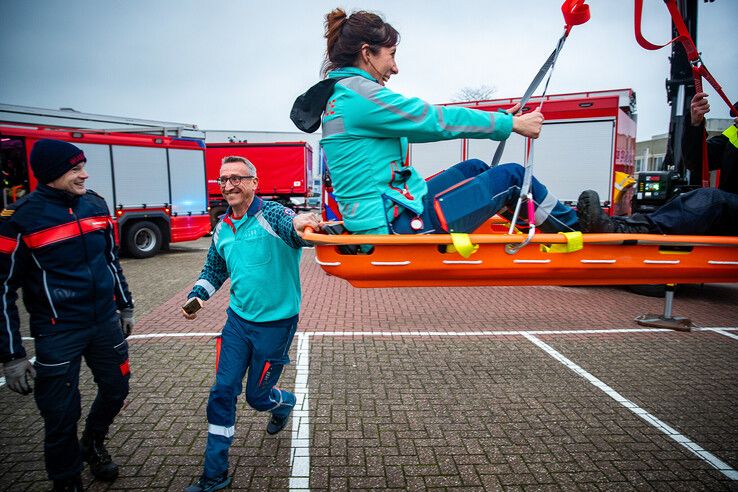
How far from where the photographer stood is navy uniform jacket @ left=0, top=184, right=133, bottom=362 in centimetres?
243

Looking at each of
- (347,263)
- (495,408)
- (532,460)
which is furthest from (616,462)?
(347,263)

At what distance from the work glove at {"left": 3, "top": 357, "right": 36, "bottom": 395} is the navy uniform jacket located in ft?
0.12

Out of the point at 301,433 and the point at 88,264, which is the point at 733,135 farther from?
the point at 88,264

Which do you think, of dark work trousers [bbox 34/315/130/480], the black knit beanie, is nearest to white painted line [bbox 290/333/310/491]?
dark work trousers [bbox 34/315/130/480]

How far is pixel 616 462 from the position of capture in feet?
9.95

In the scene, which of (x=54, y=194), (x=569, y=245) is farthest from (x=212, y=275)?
(x=569, y=245)

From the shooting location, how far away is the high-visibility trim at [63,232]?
8.07 ft

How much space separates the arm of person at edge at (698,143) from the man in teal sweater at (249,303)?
2.94 meters

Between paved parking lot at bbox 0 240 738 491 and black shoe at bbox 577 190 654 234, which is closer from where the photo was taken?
black shoe at bbox 577 190 654 234

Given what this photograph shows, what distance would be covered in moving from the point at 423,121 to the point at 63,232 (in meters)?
2.09

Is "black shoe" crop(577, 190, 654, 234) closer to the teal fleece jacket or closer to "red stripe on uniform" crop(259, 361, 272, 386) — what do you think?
the teal fleece jacket

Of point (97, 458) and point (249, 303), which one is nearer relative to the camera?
point (249, 303)

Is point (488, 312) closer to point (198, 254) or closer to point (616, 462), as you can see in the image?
point (616, 462)

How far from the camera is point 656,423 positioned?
11.7 feet
